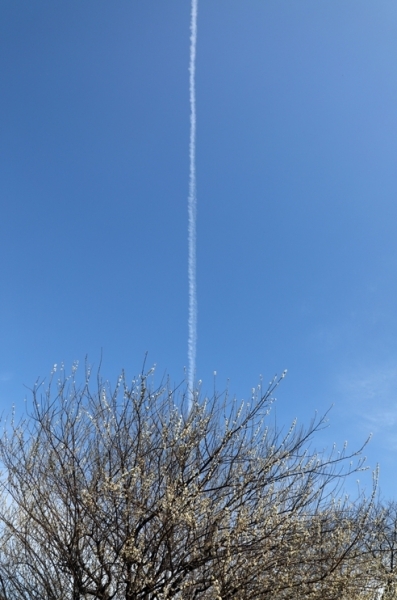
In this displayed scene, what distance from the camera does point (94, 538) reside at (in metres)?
6.24

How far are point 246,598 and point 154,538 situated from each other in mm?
1332

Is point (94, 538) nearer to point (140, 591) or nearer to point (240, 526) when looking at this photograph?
point (140, 591)

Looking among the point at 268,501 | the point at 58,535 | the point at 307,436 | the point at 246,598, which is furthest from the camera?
the point at 307,436

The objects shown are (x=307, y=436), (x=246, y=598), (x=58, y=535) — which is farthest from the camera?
(x=307, y=436)

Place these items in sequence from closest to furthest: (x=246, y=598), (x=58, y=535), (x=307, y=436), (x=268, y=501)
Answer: (x=246, y=598)
(x=58, y=535)
(x=268, y=501)
(x=307, y=436)

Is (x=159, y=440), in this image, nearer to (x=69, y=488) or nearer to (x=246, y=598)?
(x=69, y=488)

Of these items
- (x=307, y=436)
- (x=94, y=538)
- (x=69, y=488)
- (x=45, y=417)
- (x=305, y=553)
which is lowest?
(x=305, y=553)

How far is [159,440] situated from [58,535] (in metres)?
1.79

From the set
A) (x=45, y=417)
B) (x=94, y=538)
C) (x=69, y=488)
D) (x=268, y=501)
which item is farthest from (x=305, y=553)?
(x=45, y=417)

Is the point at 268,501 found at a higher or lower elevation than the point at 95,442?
lower

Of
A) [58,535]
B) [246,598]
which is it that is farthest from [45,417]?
[246,598]

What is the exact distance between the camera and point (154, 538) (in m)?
6.11

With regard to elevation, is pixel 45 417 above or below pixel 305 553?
above

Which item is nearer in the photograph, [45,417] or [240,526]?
[240,526]
